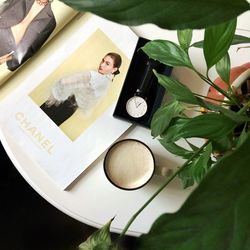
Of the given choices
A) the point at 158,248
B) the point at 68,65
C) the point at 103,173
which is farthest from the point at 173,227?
the point at 68,65

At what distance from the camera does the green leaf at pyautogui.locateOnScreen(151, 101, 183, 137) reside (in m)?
0.67

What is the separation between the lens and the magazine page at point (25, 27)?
86 centimetres

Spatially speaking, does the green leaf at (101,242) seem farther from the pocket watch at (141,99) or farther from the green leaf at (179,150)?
the pocket watch at (141,99)

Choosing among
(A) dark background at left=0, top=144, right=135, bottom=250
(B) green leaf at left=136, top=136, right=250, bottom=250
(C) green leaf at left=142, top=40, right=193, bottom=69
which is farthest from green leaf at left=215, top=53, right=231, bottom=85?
(A) dark background at left=0, top=144, right=135, bottom=250

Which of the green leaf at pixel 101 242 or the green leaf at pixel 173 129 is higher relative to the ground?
the green leaf at pixel 101 242

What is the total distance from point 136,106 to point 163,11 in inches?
17.6

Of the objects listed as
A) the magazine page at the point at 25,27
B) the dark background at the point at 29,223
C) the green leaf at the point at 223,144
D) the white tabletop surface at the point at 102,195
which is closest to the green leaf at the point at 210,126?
the green leaf at the point at 223,144

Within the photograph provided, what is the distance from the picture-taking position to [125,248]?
1.26m

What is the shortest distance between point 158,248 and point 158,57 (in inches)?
15.8

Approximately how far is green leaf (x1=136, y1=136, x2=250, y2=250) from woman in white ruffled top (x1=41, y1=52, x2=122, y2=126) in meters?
0.52

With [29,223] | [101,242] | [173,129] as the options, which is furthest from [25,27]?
[29,223]

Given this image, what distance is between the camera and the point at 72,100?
0.83 metres

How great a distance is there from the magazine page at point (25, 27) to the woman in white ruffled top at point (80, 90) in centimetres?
9

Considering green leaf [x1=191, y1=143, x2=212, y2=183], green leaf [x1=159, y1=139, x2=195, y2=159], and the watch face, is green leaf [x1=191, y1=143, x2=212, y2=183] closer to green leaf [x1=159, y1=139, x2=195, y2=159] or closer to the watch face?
green leaf [x1=159, y1=139, x2=195, y2=159]
